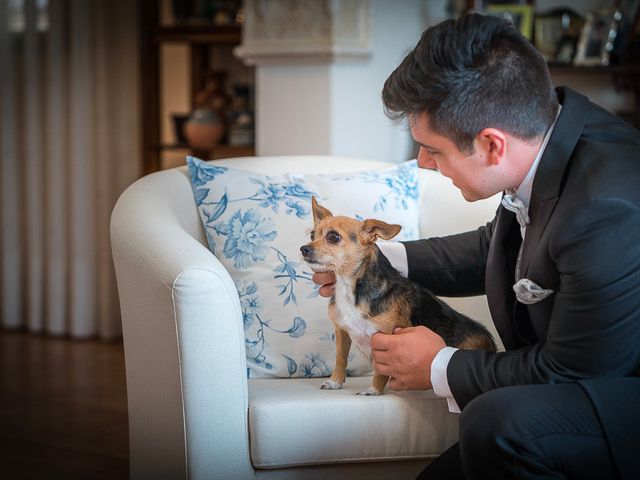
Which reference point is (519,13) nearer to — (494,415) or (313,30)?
(313,30)

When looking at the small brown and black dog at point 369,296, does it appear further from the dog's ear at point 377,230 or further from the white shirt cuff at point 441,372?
the white shirt cuff at point 441,372

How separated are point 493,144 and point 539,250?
18 centimetres

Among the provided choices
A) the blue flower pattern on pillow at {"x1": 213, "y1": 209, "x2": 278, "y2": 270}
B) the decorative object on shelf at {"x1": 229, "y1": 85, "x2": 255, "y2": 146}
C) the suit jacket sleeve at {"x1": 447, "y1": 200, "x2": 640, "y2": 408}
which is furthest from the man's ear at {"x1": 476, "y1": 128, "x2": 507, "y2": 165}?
the decorative object on shelf at {"x1": 229, "y1": 85, "x2": 255, "y2": 146}

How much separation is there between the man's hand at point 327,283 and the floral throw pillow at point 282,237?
150 millimetres

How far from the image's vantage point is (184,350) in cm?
158

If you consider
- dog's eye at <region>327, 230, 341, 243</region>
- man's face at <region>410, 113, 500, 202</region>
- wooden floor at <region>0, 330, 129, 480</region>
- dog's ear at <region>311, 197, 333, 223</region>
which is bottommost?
wooden floor at <region>0, 330, 129, 480</region>

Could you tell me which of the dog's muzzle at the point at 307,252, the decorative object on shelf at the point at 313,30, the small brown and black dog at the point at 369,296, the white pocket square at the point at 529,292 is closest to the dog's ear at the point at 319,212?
the small brown and black dog at the point at 369,296

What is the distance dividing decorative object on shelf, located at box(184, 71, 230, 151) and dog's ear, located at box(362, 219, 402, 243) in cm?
227

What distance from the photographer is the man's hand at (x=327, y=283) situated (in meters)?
1.76

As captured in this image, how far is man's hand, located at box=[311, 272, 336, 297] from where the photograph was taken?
1757mm

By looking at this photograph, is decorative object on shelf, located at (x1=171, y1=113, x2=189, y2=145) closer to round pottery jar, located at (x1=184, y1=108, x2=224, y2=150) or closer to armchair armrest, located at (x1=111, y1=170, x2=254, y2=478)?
round pottery jar, located at (x1=184, y1=108, x2=224, y2=150)

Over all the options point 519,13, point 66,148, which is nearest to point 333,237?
point 519,13

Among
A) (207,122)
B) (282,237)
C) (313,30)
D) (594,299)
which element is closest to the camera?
(594,299)

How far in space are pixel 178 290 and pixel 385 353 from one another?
0.38 meters
